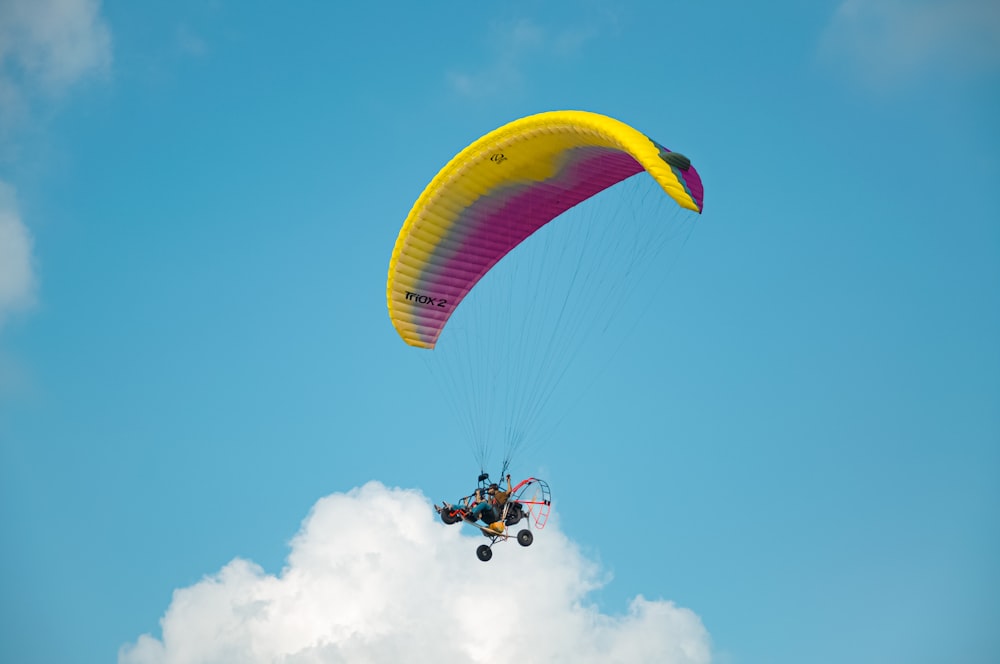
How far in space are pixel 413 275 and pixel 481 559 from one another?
735 cm

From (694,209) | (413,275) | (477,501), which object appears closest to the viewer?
(694,209)

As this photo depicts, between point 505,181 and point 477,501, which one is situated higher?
point 505,181

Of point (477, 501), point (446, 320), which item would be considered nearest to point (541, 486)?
point (477, 501)

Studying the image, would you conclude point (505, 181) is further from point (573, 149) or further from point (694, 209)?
point (694, 209)

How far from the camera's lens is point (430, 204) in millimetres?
35969

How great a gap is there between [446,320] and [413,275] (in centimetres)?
183

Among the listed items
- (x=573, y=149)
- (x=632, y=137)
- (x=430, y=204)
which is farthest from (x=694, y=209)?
(x=430, y=204)

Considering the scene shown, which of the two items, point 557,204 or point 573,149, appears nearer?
point 573,149

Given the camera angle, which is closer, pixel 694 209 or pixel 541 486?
pixel 694 209

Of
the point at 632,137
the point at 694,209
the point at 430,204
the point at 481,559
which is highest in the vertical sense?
the point at 430,204

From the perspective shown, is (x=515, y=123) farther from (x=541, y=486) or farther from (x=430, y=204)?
(x=541, y=486)

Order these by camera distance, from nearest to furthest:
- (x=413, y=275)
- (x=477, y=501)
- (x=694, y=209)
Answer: (x=694, y=209) < (x=477, y=501) < (x=413, y=275)

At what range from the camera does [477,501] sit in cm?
3400

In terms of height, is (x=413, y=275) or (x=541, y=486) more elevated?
(x=413, y=275)
